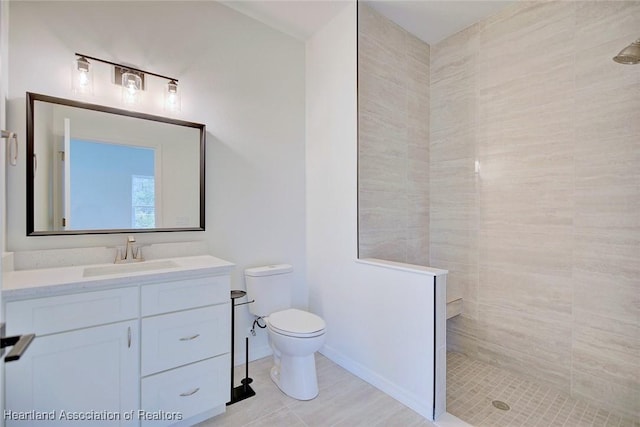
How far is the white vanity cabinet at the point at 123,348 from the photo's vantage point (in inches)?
50.9

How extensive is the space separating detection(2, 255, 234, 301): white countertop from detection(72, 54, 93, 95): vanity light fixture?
3.34ft

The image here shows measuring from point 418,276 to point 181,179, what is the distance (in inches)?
66.3

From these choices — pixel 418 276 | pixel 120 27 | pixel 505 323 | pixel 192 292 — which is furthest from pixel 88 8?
pixel 505 323

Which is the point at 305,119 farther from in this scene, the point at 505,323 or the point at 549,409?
the point at 549,409

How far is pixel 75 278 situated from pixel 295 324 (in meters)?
1.21

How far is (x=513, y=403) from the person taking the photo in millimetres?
1966

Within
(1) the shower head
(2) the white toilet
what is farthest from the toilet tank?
(1) the shower head

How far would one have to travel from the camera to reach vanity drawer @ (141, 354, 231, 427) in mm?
1565

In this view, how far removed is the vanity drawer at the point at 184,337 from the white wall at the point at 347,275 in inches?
37.9

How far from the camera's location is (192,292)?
1677mm

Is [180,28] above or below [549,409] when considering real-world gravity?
above

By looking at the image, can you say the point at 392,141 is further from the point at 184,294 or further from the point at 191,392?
the point at 191,392

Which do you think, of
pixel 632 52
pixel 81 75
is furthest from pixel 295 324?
pixel 632 52

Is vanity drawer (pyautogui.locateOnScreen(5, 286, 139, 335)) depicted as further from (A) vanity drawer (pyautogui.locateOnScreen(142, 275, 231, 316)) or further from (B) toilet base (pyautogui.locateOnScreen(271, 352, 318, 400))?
(B) toilet base (pyautogui.locateOnScreen(271, 352, 318, 400))
